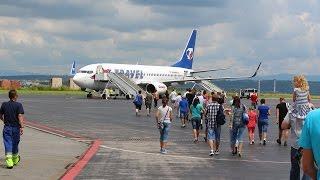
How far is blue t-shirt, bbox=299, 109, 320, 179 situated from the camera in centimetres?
424

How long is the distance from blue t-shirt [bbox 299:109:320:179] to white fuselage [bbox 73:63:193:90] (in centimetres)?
5582

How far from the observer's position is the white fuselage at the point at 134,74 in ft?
197

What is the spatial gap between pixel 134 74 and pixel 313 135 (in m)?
61.7

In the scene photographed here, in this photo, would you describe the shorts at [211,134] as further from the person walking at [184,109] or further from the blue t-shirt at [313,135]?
the blue t-shirt at [313,135]

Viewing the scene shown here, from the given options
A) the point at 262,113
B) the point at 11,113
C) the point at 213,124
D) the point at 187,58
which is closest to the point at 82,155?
the point at 11,113

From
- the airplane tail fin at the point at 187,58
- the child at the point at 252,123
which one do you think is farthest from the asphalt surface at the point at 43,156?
the airplane tail fin at the point at 187,58

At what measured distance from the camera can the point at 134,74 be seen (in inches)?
2591

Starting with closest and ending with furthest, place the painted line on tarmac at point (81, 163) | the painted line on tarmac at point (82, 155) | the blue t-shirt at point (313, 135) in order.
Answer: the blue t-shirt at point (313, 135) < the painted line on tarmac at point (81, 163) < the painted line on tarmac at point (82, 155)

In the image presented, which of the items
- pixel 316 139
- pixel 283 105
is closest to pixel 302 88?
pixel 316 139

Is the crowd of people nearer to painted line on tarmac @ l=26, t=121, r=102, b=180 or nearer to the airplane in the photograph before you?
painted line on tarmac @ l=26, t=121, r=102, b=180

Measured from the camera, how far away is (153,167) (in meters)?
12.8

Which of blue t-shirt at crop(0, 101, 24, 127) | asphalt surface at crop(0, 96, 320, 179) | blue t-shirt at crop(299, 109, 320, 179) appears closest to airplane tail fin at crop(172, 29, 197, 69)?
asphalt surface at crop(0, 96, 320, 179)

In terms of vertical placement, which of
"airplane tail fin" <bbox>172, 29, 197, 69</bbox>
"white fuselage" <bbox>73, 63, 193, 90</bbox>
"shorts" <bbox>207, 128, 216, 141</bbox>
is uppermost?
"airplane tail fin" <bbox>172, 29, 197, 69</bbox>

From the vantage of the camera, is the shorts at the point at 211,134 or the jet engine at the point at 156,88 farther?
the jet engine at the point at 156,88
